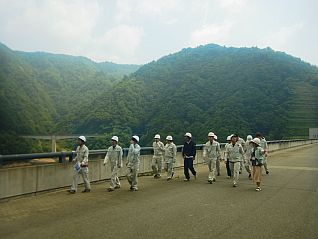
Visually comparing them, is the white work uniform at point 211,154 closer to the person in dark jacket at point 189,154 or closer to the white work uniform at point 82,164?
the person in dark jacket at point 189,154

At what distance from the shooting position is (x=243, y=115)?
208 feet

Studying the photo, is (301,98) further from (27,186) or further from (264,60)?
(27,186)

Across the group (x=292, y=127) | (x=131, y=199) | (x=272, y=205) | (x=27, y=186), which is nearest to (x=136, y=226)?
(x=131, y=199)

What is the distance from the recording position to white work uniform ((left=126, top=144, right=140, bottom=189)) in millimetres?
11672

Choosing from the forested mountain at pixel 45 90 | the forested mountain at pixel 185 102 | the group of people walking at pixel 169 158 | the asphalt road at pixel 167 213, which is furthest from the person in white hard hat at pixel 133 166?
the forested mountain at pixel 185 102

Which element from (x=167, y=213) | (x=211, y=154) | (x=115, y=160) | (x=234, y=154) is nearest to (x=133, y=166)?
(x=115, y=160)

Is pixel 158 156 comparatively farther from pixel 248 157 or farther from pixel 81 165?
pixel 81 165

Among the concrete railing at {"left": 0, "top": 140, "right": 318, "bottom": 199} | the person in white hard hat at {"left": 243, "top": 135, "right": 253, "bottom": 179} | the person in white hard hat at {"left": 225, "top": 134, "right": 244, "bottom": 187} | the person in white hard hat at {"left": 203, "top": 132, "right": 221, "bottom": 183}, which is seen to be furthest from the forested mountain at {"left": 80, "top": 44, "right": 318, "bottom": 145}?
the concrete railing at {"left": 0, "top": 140, "right": 318, "bottom": 199}

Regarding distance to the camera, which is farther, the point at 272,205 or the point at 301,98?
the point at 301,98

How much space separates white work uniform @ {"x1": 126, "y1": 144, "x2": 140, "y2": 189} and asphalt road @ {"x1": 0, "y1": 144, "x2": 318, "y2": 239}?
32 cm

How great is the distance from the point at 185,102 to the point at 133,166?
6238 centimetres

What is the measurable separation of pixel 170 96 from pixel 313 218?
72975 millimetres

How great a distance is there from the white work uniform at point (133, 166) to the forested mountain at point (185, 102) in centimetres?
3497

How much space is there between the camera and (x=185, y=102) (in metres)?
73.8
